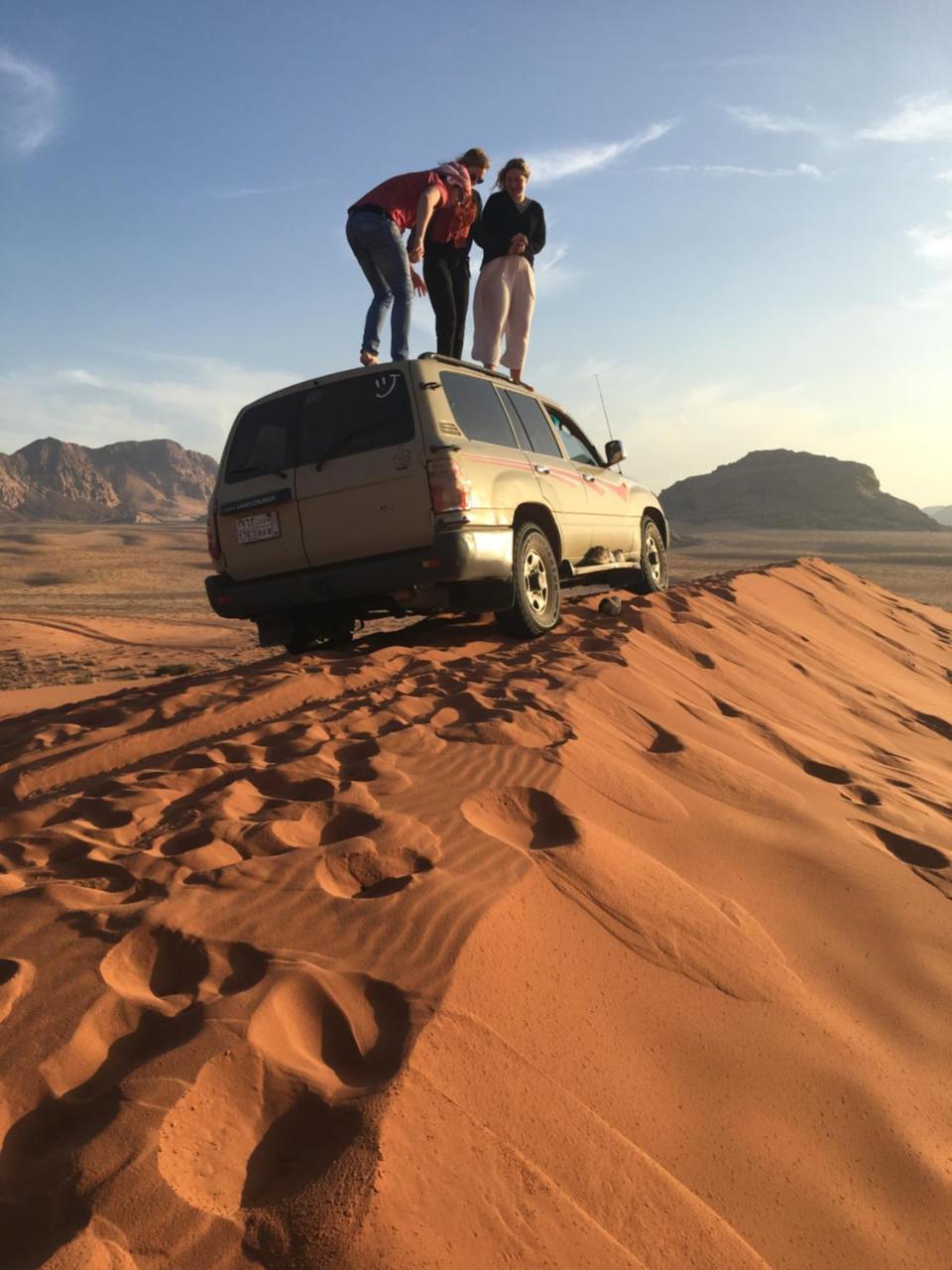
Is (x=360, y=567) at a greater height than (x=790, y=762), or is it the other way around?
(x=360, y=567)

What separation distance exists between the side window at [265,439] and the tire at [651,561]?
4043 mm

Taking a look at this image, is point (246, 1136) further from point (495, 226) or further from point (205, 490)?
point (205, 490)

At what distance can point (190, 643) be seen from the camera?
15344mm

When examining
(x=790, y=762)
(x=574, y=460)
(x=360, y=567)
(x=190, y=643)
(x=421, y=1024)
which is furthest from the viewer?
(x=190, y=643)

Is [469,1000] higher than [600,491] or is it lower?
lower

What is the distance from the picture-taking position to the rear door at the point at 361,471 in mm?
5344

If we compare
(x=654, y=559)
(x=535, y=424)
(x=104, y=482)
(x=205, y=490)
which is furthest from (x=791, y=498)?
(x=205, y=490)

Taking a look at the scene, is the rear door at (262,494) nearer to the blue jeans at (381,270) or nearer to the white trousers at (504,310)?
the blue jeans at (381,270)

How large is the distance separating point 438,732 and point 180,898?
1.60 m

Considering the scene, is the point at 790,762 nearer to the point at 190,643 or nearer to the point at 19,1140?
the point at 19,1140

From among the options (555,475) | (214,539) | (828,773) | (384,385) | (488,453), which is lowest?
(828,773)

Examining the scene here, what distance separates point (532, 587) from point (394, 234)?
3.24 metres

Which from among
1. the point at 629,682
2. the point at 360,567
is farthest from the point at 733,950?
the point at 360,567

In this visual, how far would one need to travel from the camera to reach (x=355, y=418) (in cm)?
557
